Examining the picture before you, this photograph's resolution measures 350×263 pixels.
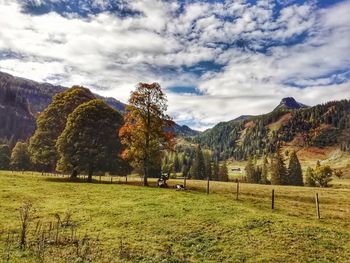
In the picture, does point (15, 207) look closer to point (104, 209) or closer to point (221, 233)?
point (104, 209)

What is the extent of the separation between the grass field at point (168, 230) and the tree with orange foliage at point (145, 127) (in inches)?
625

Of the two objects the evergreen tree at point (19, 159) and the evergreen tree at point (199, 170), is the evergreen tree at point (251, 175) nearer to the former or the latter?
the evergreen tree at point (199, 170)

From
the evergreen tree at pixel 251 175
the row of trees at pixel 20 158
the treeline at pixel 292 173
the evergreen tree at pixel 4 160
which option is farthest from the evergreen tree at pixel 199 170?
the evergreen tree at pixel 4 160

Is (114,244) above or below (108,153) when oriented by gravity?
below

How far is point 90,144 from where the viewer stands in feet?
218

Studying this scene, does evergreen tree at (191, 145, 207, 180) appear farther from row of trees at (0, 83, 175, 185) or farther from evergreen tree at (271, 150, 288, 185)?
row of trees at (0, 83, 175, 185)

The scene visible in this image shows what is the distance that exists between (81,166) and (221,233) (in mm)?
42746

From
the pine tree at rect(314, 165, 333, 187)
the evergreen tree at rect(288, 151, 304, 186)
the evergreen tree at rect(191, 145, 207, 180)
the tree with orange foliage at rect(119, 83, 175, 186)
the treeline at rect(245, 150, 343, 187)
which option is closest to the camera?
the tree with orange foliage at rect(119, 83, 175, 186)

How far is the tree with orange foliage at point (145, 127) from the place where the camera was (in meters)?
60.1

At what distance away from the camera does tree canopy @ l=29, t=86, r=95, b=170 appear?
72000 mm

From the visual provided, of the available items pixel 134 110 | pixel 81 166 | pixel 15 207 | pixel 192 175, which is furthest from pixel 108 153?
pixel 192 175

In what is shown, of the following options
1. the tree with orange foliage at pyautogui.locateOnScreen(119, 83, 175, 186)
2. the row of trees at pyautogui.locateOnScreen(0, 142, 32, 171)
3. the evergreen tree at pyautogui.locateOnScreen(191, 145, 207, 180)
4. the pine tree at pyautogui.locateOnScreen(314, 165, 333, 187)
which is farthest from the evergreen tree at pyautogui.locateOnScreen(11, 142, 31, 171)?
the pine tree at pyautogui.locateOnScreen(314, 165, 333, 187)

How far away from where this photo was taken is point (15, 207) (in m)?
37.5

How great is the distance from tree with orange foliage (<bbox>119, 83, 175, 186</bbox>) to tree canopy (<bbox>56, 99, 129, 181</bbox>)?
5.65m
